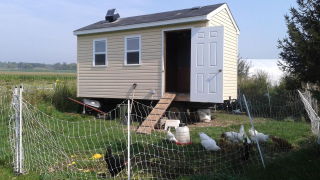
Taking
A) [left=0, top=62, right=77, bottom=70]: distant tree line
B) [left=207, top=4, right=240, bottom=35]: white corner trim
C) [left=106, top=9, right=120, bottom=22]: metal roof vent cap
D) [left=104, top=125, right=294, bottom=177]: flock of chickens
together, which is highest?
[left=0, top=62, right=77, bottom=70]: distant tree line

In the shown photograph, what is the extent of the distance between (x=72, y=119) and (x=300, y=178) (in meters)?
7.79

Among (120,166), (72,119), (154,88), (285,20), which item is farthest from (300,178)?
(285,20)

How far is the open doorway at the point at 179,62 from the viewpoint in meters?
10.9

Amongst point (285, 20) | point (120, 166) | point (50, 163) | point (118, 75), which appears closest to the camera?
point (120, 166)

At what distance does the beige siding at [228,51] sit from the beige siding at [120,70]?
1.13 m

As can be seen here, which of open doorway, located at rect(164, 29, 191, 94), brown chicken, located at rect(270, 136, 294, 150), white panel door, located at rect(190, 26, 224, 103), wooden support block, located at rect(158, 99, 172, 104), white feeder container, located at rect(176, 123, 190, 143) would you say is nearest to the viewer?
brown chicken, located at rect(270, 136, 294, 150)

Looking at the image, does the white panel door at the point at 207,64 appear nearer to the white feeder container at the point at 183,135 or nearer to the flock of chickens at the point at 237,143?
the white feeder container at the point at 183,135

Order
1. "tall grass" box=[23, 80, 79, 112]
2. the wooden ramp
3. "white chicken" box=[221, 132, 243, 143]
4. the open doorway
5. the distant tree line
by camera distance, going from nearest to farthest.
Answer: "white chicken" box=[221, 132, 243, 143]
the wooden ramp
the open doorway
"tall grass" box=[23, 80, 79, 112]
the distant tree line

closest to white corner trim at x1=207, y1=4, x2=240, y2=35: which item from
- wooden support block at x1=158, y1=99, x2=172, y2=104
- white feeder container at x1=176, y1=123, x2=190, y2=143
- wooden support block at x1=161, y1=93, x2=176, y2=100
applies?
wooden support block at x1=161, y1=93, x2=176, y2=100

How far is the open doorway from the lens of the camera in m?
10.9

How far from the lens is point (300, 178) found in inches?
147

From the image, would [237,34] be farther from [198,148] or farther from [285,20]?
[198,148]

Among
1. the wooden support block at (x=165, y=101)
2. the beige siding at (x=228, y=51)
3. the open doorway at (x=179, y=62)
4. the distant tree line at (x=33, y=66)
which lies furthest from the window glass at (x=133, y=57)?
the distant tree line at (x=33, y=66)

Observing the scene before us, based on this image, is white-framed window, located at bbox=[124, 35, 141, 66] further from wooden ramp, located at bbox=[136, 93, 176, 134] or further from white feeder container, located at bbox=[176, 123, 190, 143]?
white feeder container, located at bbox=[176, 123, 190, 143]
